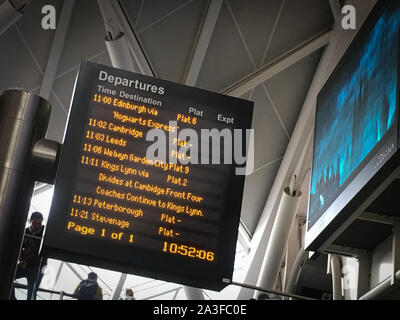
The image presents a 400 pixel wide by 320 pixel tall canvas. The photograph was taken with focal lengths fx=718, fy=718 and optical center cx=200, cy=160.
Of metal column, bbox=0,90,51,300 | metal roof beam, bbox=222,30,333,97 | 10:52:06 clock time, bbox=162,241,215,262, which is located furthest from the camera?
metal roof beam, bbox=222,30,333,97

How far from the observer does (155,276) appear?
310 inches

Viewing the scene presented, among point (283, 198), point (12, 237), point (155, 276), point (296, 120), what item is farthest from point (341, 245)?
point (296, 120)

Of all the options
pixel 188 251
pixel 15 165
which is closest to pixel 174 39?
pixel 15 165

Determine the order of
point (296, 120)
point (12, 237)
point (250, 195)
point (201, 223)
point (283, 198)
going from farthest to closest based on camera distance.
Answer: point (250, 195) → point (296, 120) → point (283, 198) → point (201, 223) → point (12, 237)

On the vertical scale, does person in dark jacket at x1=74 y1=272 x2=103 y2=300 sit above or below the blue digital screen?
below

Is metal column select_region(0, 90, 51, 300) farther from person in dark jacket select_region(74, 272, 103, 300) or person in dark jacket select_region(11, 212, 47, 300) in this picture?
person in dark jacket select_region(74, 272, 103, 300)

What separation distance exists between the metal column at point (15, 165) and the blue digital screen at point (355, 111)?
3586 mm

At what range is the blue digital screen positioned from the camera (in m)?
7.32

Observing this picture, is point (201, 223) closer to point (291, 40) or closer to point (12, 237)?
point (12, 237)

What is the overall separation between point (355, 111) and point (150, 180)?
2.52m

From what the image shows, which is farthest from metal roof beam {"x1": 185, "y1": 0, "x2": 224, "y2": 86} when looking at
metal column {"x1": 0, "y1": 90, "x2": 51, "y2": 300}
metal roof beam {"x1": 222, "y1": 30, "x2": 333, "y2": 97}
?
metal column {"x1": 0, "y1": 90, "x2": 51, "y2": 300}

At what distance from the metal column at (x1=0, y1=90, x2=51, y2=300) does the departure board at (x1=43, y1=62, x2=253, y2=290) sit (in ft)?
1.11

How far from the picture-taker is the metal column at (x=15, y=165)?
765 cm

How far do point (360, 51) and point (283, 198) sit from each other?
11584 millimetres
